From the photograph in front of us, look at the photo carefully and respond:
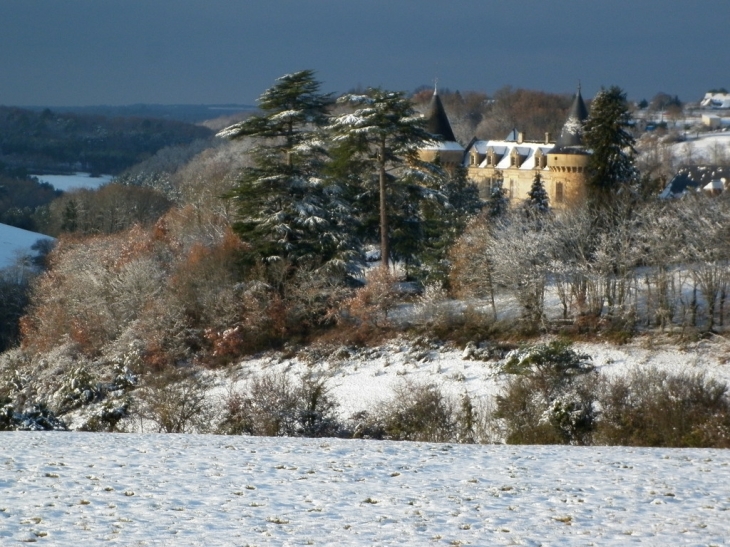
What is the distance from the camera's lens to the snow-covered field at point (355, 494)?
983 cm

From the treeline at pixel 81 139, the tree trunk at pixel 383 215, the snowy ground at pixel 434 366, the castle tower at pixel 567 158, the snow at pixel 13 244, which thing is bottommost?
the snowy ground at pixel 434 366

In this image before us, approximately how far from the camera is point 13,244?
56594 millimetres

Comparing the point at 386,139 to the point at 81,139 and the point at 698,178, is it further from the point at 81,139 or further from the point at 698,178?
the point at 81,139

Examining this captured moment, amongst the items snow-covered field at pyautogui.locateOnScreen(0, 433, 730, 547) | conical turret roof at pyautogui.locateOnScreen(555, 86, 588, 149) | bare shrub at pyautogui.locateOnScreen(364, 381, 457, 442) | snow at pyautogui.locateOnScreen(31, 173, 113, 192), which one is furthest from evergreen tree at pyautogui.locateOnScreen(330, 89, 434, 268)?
snow at pyautogui.locateOnScreen(31, 173, 113, 192)

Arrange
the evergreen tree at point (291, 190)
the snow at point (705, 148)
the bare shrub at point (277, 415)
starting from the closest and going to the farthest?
the bare shrub at point (277, 415), the evergreen tree at point (291, 190), the snow at point (705, 148)

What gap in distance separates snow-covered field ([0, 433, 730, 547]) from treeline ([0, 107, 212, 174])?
118 metres

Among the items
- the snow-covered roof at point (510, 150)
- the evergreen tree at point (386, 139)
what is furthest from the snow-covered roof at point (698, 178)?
the evergreen tree at point (386, 139)

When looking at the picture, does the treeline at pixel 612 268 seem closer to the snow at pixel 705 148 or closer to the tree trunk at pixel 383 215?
the tree trunk at pixel 383 215

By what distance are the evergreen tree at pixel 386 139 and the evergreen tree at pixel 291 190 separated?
1343mm

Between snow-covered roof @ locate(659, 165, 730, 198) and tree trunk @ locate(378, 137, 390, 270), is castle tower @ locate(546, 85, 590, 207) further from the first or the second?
tree trunk @ locate(378, 137, 390, 270)

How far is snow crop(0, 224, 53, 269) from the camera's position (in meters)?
50.8

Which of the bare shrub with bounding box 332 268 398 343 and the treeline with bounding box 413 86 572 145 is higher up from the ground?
the treeline with bounding box 413 86 572 145

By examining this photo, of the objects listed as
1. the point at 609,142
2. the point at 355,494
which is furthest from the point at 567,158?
the point at 355,494

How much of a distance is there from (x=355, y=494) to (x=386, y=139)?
2293 centimetres
